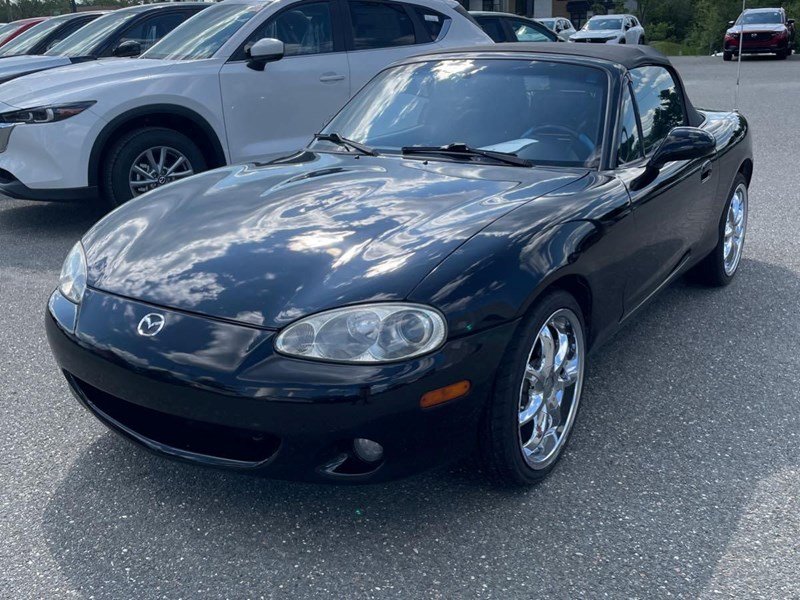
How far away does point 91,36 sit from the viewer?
1030cm

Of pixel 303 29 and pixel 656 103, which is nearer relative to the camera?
pixel 656 103

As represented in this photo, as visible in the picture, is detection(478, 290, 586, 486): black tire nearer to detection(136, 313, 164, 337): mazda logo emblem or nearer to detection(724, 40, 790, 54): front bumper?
detection(136, 313, 164, 337): mazda logo emblem

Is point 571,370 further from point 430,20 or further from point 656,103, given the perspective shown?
point 430,20

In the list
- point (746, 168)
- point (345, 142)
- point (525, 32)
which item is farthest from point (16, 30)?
point (746, 168)

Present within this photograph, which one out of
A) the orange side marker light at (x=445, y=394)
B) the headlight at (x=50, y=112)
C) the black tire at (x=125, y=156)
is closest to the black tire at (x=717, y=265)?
the orange side marker light at (x=445, y=394)

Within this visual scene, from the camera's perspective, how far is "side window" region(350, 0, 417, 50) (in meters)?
7.73

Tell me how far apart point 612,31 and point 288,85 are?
1025 inches

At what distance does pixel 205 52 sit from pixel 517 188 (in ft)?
14.9

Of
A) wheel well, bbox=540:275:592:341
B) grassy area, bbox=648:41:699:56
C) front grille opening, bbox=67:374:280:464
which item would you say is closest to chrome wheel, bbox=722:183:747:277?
wheel well, bbox=540:275:592:341

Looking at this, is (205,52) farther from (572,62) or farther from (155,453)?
(155,453)

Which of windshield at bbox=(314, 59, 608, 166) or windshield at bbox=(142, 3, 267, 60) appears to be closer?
windshield at bbox=(314, 59, 608, 166)

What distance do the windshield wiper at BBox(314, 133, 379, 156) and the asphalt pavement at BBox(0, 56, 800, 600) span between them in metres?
1.44

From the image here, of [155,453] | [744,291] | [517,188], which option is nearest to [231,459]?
[155,453]

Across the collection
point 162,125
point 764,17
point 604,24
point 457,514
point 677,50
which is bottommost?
point 677,50
